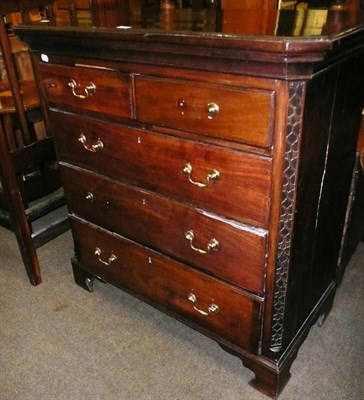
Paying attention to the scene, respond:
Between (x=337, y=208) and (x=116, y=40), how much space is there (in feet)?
2.83

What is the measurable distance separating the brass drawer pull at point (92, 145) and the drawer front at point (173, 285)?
12.8 inches

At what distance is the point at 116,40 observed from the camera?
1.07m

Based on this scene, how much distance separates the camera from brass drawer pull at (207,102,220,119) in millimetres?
986

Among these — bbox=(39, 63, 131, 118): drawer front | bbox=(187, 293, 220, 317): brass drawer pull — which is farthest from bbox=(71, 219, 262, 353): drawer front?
bbox=(39, 63, 131, 118): drawer front

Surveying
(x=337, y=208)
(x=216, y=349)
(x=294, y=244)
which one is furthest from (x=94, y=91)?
(x=216, y=349)

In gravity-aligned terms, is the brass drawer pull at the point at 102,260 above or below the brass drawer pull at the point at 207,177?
below

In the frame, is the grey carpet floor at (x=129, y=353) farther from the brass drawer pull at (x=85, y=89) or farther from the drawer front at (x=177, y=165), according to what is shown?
the brass drawer pull at (x=85, y=89)

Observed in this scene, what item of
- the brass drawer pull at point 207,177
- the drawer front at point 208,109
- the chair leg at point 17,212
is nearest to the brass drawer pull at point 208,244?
the brass drawer pull at point 207,177

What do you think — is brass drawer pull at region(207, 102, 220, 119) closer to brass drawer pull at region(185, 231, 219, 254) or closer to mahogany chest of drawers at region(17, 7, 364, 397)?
mahogany chest of drawers at region(17, 7, 364, 397)

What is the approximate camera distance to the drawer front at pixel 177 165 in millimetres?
1029

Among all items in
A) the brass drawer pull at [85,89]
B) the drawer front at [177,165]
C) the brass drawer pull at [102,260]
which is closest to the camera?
the drawer front at [177,165]

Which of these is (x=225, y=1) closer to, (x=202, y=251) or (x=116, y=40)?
(x=116, y=40)

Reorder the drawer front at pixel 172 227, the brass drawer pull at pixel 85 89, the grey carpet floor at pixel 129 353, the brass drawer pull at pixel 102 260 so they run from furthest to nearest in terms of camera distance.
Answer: the brass drawer pull at pixel 102 260
the grey carpet floor at pixel 129 353
the brass drawer pull at pixel 85 89
the drawer front at pixel 172 227

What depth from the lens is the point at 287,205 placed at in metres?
1.02
